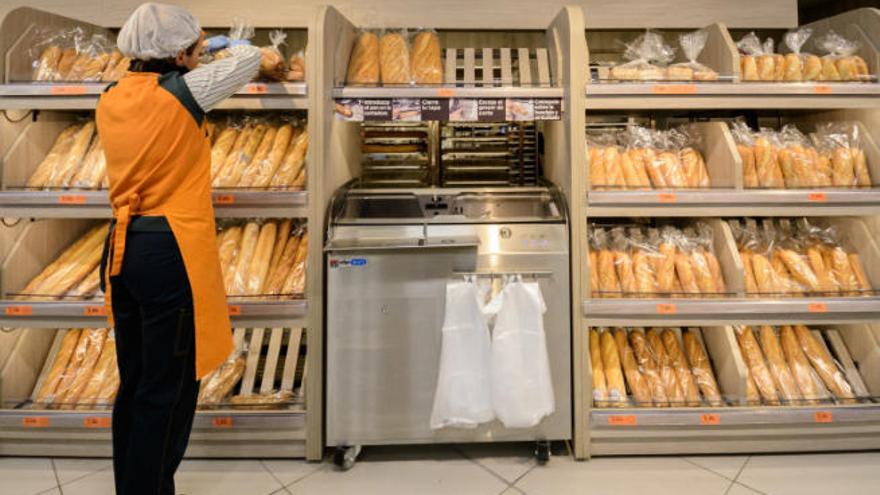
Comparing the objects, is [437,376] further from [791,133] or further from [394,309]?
[791,133]

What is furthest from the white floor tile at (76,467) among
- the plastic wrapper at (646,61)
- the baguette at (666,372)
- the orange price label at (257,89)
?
the plastic wrapper at (646,61)

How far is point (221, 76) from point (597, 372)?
1955 millimetres

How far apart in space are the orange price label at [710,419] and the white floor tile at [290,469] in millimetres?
1670

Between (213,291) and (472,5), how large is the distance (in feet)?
7.64

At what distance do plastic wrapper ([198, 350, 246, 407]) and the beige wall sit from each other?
197 centimetres

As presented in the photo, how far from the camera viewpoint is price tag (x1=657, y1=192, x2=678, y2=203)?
2.25 meters

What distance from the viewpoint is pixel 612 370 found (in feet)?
7.78

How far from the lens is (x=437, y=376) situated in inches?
88.0

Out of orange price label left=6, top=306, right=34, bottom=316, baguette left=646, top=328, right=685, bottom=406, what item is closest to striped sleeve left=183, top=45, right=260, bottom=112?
orange price label left=6, top=306, right=34, bottom=316

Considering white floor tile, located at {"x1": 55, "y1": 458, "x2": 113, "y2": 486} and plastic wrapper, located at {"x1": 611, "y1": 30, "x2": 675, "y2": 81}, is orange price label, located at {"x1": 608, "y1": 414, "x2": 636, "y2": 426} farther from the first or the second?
white floor tile, located at {"x1": 55, "y1": 458, "x2": 113, "y2": 486}

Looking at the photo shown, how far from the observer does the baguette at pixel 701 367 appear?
2.31 m

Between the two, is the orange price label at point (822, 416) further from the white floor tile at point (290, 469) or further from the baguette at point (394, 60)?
the baguette at point (394, 60)

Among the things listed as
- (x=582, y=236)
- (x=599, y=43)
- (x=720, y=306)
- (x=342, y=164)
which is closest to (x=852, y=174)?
(x=720, y=306)

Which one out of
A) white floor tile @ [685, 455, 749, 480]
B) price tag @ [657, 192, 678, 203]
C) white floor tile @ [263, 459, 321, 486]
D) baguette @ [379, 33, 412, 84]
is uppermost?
baguette @ [379, 33, 412, 84]
